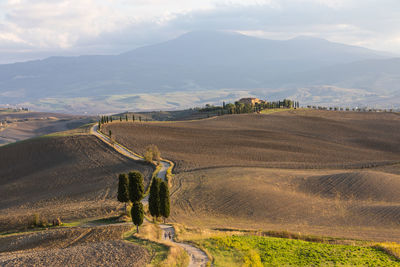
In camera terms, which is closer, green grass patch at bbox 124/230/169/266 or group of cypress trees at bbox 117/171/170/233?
green grass patch at bbox 124/230/169/266

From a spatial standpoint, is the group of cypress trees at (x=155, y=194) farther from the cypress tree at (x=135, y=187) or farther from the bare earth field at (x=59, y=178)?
the bare earth field at (x=59, y=178)

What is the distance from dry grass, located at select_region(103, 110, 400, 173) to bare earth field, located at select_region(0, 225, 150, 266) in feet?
103

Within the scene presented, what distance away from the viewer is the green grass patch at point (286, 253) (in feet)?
90.3

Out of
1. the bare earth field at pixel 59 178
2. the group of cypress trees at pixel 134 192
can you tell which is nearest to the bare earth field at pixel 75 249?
the group of cypress trees at pixel 134 192

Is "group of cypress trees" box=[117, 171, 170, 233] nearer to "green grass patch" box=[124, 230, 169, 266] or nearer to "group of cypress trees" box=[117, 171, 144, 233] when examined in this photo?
"group of cypress trees" box=[117, 171, 144, 233]

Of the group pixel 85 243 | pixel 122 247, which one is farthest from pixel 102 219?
pixel 122 247

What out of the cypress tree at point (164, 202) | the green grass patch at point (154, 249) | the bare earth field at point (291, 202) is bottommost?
the bare earth field at point (291, 202)

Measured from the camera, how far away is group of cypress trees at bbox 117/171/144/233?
3469 centimetres

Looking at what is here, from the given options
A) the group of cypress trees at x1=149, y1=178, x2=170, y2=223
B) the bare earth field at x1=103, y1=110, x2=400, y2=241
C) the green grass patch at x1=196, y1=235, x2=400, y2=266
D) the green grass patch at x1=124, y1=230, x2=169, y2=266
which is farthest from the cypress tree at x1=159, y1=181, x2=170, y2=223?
the green grass patch at x1=196, y1=235, x2=400, y2=266

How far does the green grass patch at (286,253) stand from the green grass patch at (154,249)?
324 cm

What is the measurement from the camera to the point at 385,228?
41.6 metres

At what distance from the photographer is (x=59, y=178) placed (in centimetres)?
6456

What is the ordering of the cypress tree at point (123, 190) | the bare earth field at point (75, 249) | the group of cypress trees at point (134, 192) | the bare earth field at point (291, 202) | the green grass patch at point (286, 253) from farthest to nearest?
the cypress tree at point (123, 190), the bare earth field at point (291, 202), the group of cypress trees at point (134, 192), the green grass patch at point (286, 253), the bare earth field at point (75, 249)

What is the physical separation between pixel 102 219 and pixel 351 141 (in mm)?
73014
